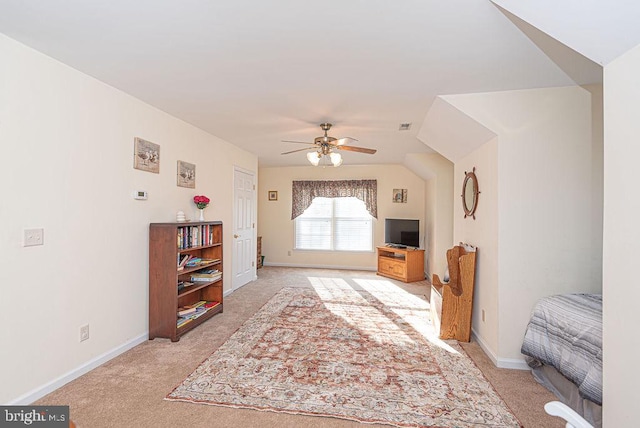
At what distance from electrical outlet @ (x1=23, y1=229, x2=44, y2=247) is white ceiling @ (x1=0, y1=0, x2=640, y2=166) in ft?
4.14

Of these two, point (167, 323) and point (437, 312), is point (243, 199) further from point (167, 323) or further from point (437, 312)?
point (437, 312)

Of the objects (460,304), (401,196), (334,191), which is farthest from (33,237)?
(401,196)

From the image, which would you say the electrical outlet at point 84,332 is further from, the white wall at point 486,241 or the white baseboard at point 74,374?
the white wall at point 486,241

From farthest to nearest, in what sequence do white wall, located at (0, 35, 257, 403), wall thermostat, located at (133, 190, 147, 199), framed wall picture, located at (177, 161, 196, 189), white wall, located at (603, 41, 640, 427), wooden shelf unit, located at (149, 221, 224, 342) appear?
framed wall picture, located at (177, 161, 196, 189), wooden shelf unit, located at (149, 221, 224, 342), wall thermostat, located at (133, 190, 147, 199), white wall, located at (0, 35, 257, 403), white wall, located at (603, 41, 640, 427)

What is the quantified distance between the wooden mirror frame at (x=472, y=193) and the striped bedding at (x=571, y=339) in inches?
43.6

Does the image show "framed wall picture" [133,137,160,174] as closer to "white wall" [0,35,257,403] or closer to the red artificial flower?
"white wall" [0,35,257,403]

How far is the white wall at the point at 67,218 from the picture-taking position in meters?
1.99

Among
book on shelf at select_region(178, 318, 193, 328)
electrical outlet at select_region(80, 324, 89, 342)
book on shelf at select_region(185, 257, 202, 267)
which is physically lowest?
book on shelf at select_region(178, 318, 193, 328)

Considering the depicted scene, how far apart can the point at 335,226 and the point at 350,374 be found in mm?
4911

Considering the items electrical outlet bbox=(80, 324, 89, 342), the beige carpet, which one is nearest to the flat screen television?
the beige carpet

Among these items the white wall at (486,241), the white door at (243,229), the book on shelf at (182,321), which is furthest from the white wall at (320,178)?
the book on shelf at (182,321)

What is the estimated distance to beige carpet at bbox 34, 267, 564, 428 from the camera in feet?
6.30

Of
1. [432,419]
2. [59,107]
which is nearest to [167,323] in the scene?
[59,107]

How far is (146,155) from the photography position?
3117 mm
